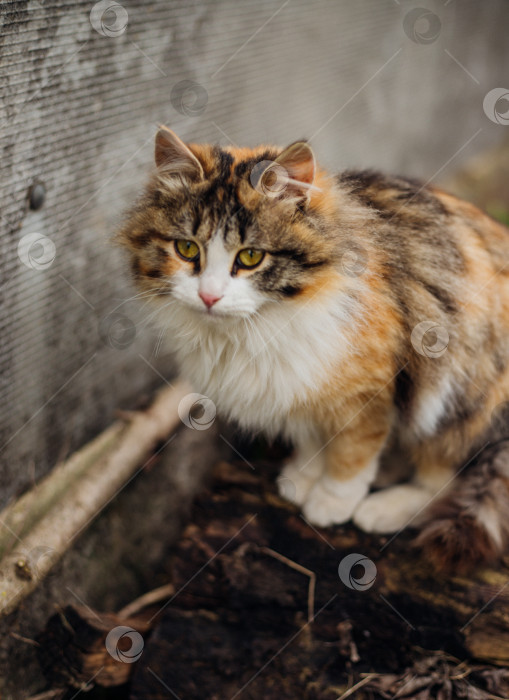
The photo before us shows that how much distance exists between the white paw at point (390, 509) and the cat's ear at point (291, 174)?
1.20m

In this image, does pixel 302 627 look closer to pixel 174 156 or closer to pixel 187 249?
pixel 187 249

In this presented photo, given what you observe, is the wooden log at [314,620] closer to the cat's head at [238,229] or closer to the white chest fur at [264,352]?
the white chest fur at [264,352]

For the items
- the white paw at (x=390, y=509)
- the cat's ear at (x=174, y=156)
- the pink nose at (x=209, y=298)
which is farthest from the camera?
the white paw at (x=390, y=509)

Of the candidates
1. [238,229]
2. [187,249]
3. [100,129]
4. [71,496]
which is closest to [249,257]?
[238,229]

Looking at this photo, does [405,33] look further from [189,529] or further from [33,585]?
[33,585]

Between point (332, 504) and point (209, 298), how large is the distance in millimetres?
1038

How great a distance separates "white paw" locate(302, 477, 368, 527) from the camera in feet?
7.58

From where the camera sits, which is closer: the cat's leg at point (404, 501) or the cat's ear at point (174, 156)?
the cat's ear at point (174, 156)

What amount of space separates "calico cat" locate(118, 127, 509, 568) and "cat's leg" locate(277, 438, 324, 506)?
7 cm

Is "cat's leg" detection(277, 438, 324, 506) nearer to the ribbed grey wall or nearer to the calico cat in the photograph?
the calico cat

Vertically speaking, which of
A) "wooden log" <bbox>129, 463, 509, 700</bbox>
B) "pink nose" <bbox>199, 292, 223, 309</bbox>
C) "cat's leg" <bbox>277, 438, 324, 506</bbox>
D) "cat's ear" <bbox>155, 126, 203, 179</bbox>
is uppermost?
"cat's ear" <bbox>155, 126, 203, 179</bbox>

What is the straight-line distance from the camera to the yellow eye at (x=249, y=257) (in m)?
1.77

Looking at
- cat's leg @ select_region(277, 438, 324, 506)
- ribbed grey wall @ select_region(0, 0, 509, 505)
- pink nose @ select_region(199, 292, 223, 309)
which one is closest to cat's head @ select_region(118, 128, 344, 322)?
pink nose @ select_region(199, 292, 223, 309)

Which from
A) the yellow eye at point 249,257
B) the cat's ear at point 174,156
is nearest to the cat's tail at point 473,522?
the yellow eye at point 249,257
